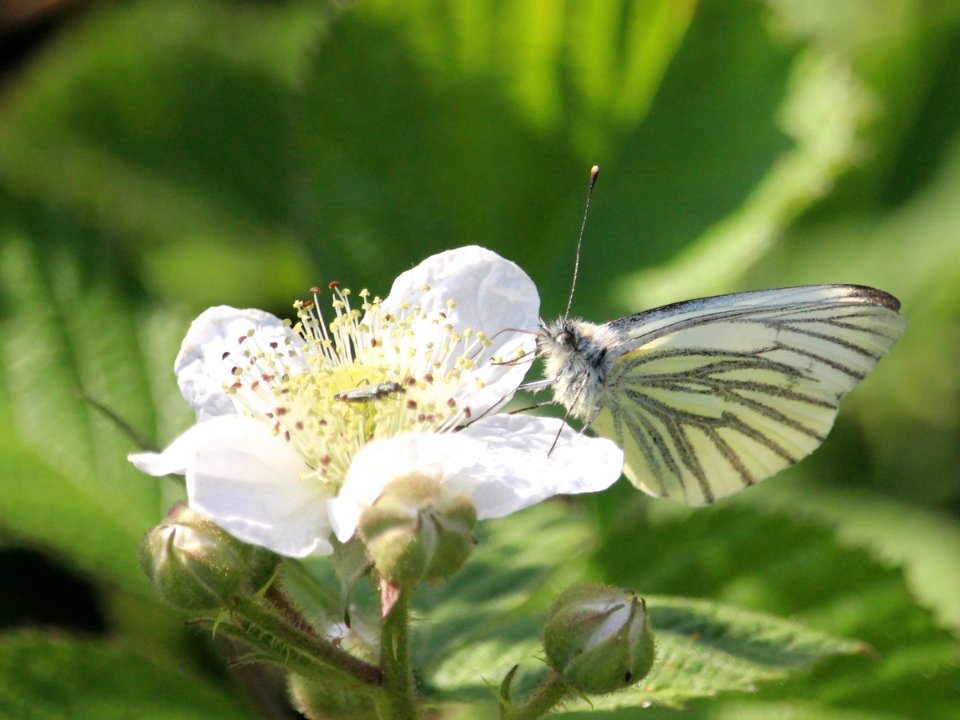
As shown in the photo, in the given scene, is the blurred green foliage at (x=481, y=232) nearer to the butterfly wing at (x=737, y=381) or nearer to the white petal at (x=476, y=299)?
the butterfly wing at (x=737, y=381)

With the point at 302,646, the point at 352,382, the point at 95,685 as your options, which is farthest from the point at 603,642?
the point at 95,685

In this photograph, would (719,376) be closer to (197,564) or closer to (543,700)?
(543,700)

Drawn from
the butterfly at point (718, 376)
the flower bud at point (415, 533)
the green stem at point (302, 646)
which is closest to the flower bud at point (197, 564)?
the green stem at point (302, 646)

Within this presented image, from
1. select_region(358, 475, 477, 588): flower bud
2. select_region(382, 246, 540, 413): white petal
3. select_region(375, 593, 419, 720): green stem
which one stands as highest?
select_region(382, 246, 540, 413): white petal

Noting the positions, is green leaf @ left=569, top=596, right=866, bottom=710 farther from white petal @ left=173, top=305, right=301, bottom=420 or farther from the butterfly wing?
white petal @ left=173, top=305, right=301, bottom=420

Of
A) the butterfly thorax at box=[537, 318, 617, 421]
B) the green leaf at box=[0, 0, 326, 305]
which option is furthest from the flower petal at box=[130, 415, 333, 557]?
the green leaf at box=[0, 0, 326, 305]

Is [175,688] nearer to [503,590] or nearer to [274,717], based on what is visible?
[274,717]
